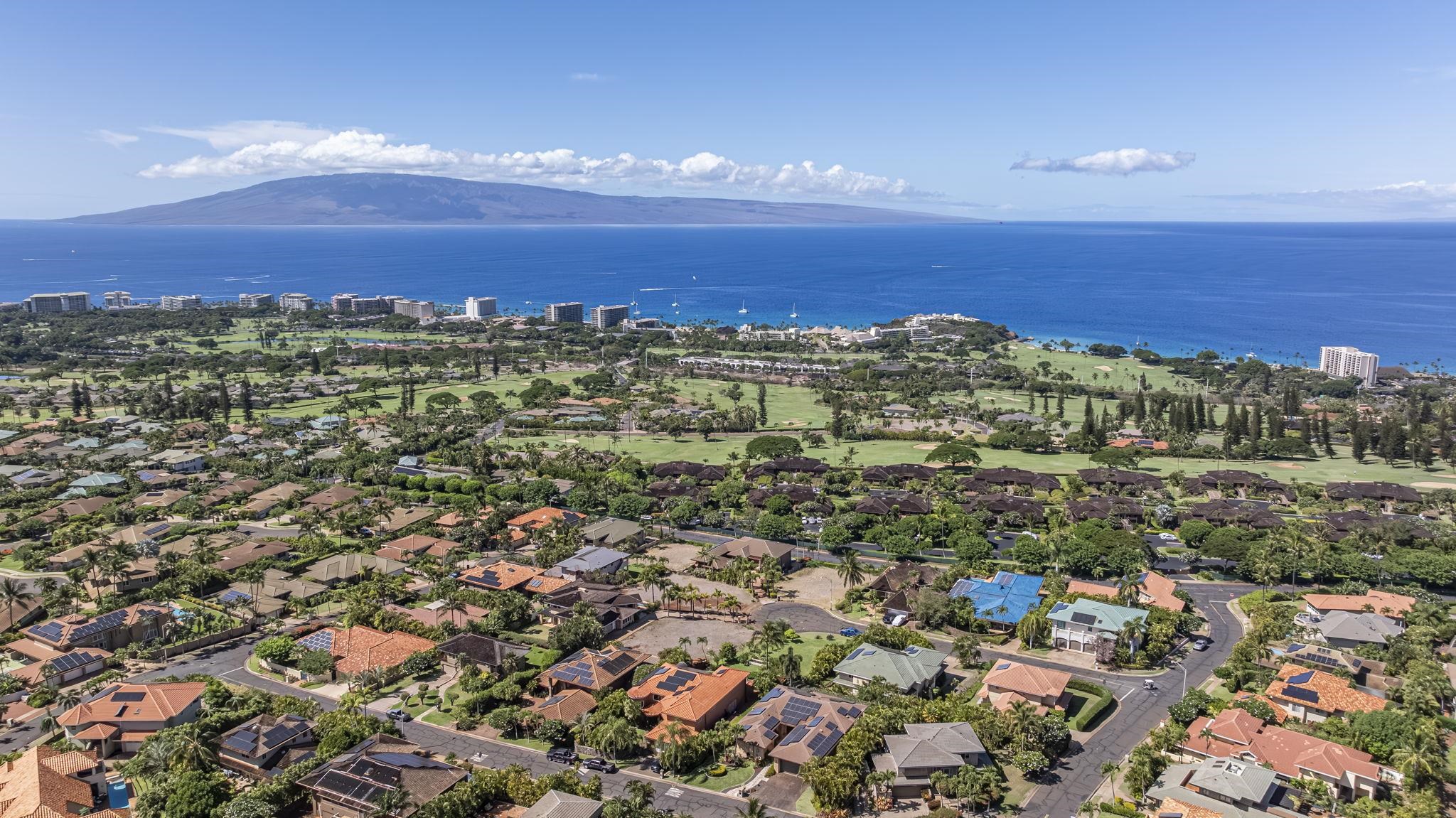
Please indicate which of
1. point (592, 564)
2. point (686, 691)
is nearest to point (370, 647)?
point (592, 564)

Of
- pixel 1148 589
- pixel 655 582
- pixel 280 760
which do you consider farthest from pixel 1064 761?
pixel 280 760

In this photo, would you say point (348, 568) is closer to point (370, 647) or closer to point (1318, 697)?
point (370, 647)

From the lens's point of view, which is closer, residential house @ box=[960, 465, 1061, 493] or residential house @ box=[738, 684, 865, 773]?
residential house @ box=[738, 684, 865, 773]

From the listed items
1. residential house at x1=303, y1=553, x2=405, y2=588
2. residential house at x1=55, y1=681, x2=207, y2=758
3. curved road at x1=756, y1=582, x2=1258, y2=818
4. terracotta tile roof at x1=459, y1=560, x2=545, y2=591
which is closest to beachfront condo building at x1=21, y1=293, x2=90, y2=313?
residential house at x1=303, y1=553, x2=405, y2=588

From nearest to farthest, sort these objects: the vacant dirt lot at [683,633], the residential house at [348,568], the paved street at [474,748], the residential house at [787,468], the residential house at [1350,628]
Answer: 1. the paved street at [474,748]
2. the residential house at [1350,628]
3. the vacant dirt lot at [683,633]
4. the residential house at [348,568]
5. the residential house at [787,468]

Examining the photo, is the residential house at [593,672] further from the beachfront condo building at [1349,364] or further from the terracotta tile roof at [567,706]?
the beachfront condo building at [1349,364]

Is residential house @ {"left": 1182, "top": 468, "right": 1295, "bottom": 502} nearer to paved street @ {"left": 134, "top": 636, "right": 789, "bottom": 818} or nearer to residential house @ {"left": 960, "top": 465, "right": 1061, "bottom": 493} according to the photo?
residential house @ {"left": 960, "top": 465, "right": 1061, "bottom": 493}

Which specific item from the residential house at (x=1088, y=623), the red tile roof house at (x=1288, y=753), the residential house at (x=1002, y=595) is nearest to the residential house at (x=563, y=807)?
the red tile roof house at (x=1288, y=753)
